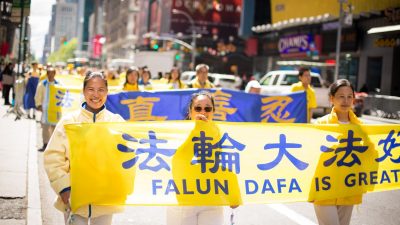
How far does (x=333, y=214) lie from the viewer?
17.1ft

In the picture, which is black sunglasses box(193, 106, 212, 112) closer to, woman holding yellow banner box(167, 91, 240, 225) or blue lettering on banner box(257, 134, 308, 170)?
woman holding yellow banner box(167, 91, 240, 225)

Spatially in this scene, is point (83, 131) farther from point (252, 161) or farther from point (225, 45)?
point (225, 45)

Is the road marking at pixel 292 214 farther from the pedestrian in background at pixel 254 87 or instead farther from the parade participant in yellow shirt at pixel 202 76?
the parade participant in yellow shirt at pixel 202 76

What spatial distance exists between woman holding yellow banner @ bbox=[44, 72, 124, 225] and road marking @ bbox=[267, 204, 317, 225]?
3.50 metres

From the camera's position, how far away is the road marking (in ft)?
25.2

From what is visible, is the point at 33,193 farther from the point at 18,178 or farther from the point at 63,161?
the point at 63,161

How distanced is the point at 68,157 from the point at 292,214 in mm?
4253

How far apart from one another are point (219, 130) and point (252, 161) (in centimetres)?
37

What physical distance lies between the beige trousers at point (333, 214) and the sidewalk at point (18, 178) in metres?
3.06

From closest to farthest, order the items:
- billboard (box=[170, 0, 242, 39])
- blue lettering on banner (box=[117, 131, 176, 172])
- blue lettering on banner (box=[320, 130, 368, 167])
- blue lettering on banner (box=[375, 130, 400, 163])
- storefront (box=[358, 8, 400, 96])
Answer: blue lettering on banner (box=[117, 131, 176, 172])
blue lettering on banner (box=[320, 130, 368, 167])
blue lettering on banner (box=[375, 130, 400, 163])
storefront (box=[358, 8, 400, 96])
billboard (box=[170, 0, 242, 39])

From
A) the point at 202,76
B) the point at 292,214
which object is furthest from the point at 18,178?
the point at 202,76

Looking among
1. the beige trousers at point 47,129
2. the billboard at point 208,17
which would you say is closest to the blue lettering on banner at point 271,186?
the beige trousers at point 47,129

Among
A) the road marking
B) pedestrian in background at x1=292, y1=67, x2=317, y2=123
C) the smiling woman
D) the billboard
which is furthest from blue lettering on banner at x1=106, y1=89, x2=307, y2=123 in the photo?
the billboard

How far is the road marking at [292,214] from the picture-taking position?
767 cm
